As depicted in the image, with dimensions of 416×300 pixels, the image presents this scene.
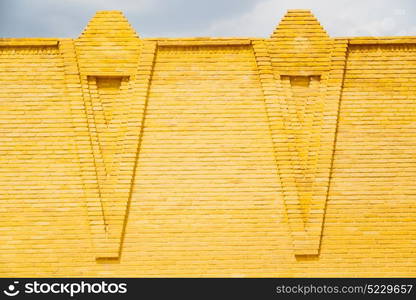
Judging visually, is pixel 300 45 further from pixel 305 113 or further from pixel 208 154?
pixel 208 154

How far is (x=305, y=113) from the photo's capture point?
792cm

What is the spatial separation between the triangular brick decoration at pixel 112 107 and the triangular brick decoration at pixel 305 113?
7.65 ft

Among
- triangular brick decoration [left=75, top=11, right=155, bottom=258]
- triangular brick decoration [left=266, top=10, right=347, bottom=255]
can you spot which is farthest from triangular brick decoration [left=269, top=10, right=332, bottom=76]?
triangular brick decoration [left=75, top=11, right=155, bottom=258]

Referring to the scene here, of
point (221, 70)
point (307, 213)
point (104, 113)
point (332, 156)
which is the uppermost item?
point (221, 70)

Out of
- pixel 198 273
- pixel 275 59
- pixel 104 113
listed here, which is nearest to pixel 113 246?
pixel 198 273

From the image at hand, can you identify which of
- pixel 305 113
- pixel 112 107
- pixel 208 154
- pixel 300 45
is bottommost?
pixel 208 154

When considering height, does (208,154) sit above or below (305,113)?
below

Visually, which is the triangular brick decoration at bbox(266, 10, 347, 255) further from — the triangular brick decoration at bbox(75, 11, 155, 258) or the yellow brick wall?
the triangular brick decoration at bbox(75, 11, 155, 258)

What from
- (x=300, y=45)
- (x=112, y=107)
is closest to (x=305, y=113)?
(x=300, y=45)

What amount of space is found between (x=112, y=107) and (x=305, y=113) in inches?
133

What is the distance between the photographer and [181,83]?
790cm

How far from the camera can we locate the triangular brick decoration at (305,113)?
293 inches

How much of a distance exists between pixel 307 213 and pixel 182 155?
2.28 meters

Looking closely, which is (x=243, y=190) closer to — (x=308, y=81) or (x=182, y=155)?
(x=182, y=155)
